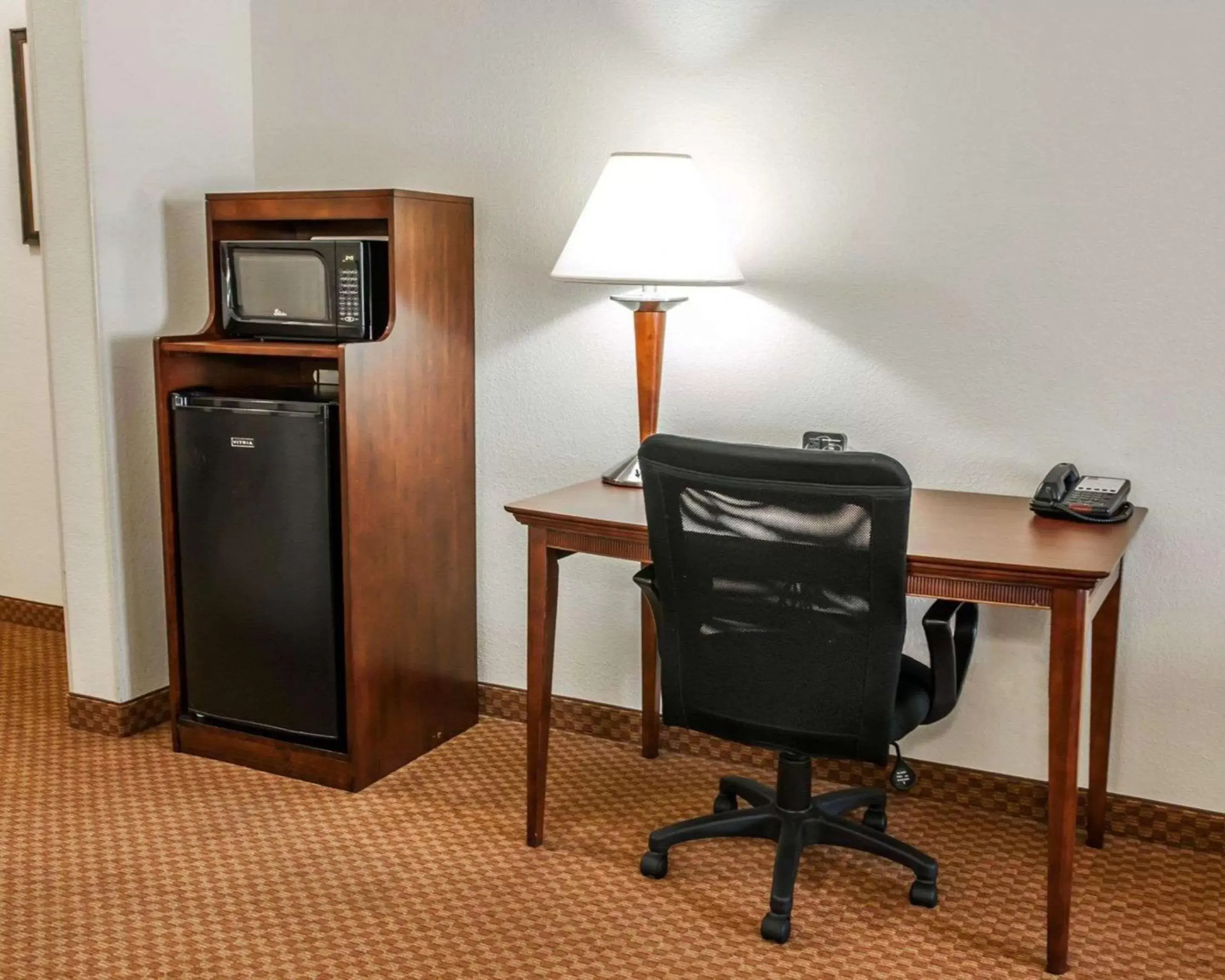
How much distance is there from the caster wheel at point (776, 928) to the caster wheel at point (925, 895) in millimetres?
260

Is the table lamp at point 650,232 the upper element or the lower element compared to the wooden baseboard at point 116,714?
upper

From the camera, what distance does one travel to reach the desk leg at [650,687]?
2.93 metres

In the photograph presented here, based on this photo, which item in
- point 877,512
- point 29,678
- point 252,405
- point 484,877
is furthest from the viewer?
point 29,678

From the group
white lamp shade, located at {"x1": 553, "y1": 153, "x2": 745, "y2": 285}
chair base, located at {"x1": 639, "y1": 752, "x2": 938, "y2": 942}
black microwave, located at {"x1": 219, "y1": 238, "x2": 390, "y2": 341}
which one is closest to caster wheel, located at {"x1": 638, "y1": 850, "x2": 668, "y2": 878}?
chair base, located at {"x1": 639, "y1": 752, "x2": 938, "y2": 942}

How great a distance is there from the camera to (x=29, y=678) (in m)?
3.47

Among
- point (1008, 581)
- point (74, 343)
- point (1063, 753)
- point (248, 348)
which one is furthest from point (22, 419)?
point (1063, 753)

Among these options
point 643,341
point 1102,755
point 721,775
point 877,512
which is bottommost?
point 721,775

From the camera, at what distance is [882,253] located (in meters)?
2.63

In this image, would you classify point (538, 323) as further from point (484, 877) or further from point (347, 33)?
point (484, 877)

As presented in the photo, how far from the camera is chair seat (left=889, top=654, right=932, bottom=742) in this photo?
2.12m

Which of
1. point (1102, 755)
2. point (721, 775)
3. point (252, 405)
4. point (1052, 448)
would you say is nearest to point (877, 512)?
point (1052, 448)

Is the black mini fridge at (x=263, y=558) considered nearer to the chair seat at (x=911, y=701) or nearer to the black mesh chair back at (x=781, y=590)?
the black mesh chair back at (x=781, y=590)

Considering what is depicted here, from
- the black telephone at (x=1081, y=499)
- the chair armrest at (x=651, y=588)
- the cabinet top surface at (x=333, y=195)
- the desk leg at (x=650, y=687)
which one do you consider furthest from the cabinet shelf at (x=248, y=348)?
the black telephone at (x=1081, y=499)

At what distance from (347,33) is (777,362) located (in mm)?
1369
